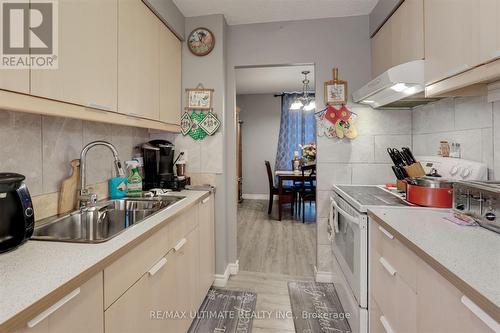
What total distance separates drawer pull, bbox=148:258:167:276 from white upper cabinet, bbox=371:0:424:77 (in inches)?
71.1

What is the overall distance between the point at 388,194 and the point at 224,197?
132 cm

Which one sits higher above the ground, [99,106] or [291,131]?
[291,131]

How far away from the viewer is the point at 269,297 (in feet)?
6.60

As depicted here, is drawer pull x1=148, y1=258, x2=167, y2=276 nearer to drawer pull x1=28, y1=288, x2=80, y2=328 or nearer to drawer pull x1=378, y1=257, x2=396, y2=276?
drawer pull x1=28, y1=288, x2=80, y2=328

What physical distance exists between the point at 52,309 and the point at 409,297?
116 cm

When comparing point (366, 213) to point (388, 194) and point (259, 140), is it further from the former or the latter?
point (259, 140)

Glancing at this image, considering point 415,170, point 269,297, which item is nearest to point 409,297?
point 415,170

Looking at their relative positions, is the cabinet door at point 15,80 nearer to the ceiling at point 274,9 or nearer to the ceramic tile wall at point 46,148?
the ceramic tile wall at point 46,148

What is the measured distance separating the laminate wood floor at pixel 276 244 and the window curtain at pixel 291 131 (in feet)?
4.70

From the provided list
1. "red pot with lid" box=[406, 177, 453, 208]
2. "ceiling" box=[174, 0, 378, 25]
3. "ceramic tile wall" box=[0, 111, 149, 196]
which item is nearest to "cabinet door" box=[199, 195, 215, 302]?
"ceramic tile wall" box=[0, 111, 149, 196]

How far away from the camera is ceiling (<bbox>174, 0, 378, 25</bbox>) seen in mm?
2012

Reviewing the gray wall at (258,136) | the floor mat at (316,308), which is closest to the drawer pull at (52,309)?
the floor mat at (316,308)

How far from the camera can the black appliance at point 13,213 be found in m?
0.80

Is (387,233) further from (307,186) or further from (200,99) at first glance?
(307,186)
